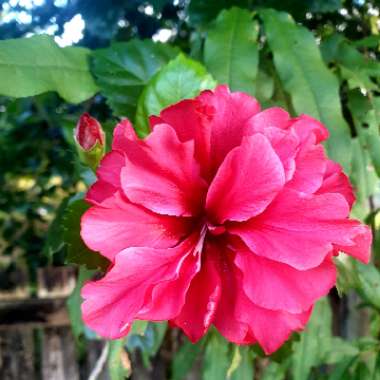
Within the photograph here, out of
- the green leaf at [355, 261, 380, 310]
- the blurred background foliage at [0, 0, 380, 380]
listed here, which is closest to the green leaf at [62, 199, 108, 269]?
the blurred background foliage at [0, 0, 380, 380]

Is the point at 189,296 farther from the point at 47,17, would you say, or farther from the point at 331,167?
the point at 47,17

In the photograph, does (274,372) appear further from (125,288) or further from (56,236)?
(125,288)

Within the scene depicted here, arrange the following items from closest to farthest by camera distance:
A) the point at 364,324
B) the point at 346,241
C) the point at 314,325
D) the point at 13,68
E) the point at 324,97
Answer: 1. the point at 346,241
2. the point at 13,68
3. the point at 324,97
4. the point at 314,325
5. the point at 364,324

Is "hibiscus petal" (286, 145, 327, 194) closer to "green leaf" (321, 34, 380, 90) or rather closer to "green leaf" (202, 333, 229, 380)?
"green leaf" (321, 34, 380, 90)

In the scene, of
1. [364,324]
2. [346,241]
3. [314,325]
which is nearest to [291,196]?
[346,241]

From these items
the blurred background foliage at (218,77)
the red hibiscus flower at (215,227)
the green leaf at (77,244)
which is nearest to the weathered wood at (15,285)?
the blurred background foliage at (218,77)

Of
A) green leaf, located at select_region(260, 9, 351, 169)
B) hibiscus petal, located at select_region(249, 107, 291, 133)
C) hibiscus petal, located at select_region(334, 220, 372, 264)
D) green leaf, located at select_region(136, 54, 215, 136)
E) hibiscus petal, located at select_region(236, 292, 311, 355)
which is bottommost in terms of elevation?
hibiscus petal, located at select_region(236, 292, 311, 355)
